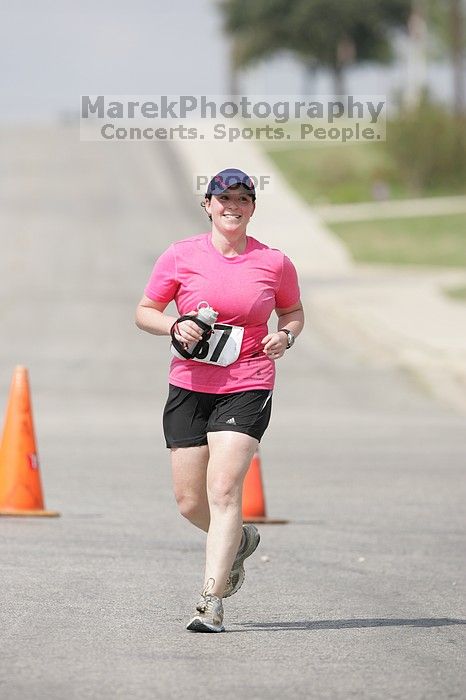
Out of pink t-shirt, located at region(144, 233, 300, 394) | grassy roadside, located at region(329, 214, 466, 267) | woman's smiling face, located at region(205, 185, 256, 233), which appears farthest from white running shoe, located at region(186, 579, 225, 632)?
grassy roadside, located at region(329, 214, 466, 267)

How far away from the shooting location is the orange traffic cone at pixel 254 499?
36.6 ft

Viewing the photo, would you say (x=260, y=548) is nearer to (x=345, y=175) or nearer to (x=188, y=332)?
(x=188, y=332)

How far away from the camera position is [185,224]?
52938mm

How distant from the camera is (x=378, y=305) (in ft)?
107

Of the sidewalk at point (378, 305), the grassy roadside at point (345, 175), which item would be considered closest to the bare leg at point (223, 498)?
the sidewalk at point (378, 305)

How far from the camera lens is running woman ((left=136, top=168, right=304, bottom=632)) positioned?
23.4ft

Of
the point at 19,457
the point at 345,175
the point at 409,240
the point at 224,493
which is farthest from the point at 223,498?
the point at 345,175

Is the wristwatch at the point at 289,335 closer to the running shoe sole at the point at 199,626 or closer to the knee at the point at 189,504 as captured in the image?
the knee at the point at 189,504

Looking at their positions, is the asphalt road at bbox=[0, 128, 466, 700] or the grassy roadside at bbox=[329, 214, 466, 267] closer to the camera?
the asphalt road at bbox=[0, 128, 466, 700]

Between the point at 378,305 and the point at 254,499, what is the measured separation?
21.5 m

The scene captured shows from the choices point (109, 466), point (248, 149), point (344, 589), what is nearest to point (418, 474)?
point (109, 466)

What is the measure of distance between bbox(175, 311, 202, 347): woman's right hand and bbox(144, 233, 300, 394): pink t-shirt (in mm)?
260

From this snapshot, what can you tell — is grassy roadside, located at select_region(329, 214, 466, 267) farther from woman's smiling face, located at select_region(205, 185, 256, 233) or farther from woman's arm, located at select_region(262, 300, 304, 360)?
woman's smiling face, located at select_region(205, 185, 256, 233)

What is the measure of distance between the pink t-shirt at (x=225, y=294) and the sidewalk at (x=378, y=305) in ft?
45.2
